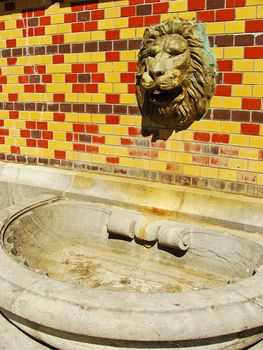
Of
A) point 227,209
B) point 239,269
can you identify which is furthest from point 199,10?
point 239,269

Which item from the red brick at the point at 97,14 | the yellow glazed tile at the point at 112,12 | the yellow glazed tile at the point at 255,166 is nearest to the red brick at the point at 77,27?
the red brick at the point at 97,14

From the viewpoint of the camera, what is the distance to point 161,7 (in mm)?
3010

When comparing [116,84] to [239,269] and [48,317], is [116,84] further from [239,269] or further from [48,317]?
[48,317]

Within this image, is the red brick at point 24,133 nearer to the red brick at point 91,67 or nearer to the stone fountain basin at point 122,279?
the stone fountain basin at point 122,279

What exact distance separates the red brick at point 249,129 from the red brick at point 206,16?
73 centimetres

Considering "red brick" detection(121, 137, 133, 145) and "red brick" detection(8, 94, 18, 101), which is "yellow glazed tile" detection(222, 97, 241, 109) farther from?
"red brick" detection(8, 94, 18, 101)

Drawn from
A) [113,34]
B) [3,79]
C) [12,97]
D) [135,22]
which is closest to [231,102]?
[135,22]

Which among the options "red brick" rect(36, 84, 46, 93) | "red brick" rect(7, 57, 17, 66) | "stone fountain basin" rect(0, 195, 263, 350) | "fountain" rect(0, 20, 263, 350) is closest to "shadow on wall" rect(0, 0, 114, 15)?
"red brick" rect(7, 57, 17, 66)

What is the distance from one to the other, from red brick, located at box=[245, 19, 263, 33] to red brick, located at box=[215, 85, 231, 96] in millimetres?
371

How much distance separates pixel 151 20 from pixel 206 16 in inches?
16.5

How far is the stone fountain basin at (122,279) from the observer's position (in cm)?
182

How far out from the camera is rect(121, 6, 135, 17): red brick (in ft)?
10.3

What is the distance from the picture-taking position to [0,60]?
396 centimetres

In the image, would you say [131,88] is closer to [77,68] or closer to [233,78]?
[77,68]
